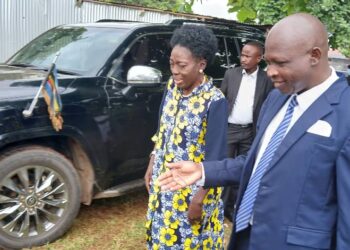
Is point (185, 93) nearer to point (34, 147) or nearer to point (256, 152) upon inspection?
point (256, 152)

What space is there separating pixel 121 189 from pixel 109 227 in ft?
1.38

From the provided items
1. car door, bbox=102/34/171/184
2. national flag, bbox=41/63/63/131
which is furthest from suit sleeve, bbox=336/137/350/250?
car door, bbox=102/34/171/184

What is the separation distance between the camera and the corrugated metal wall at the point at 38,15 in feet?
33.2

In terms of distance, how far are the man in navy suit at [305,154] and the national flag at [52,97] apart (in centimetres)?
206

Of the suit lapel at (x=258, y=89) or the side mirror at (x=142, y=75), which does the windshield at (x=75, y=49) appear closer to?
the side mirror at (x=142, y=75)

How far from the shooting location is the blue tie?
1.71 metres

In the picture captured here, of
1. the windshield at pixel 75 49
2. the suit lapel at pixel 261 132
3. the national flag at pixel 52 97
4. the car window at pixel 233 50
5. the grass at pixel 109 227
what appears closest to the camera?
the suit lapel at pixel 261 132

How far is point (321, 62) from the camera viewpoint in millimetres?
1611

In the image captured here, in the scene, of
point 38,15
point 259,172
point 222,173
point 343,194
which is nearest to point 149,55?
point 222,173

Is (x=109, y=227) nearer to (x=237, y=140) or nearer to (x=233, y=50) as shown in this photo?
(x=237, y=140)

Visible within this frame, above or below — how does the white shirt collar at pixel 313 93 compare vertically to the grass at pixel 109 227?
above

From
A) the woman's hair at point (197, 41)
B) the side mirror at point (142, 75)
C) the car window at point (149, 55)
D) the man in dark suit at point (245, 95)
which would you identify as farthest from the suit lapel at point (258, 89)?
the woman's hair at point (197, 41)

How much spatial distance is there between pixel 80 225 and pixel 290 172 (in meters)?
2.99

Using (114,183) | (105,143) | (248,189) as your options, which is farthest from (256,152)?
(114,183)
